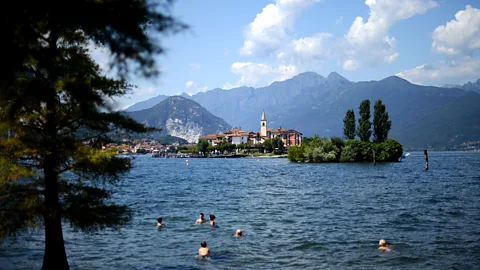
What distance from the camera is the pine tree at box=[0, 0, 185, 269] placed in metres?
12.3

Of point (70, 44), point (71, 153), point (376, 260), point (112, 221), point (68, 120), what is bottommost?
point (376, 260)

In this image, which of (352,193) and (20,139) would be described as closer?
(20,139)

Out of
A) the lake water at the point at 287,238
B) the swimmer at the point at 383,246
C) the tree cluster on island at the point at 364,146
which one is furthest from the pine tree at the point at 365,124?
the swimmer at the point at 383,246

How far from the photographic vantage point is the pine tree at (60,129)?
12336 millimetres

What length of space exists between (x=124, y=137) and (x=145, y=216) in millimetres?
21255

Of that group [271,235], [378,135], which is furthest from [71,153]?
[378,135]

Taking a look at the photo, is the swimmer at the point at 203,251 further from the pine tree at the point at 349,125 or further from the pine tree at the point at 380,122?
the pine tree at the point at 349,125

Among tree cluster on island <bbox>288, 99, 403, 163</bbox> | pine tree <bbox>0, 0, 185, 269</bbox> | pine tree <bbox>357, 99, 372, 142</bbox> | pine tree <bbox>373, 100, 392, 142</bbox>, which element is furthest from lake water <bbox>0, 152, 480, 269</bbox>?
pine tree <bbox>373, 100, 392, 142</bbox>

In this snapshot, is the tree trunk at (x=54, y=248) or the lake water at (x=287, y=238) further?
the lake water at (x=287, y=238)

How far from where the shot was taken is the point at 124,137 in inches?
578

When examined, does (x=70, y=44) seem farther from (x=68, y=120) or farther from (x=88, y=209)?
(x=88, y=209)

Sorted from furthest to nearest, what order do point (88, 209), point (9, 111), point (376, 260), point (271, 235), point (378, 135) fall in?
point (378, 135) → point (271, 235) → point (376, 260) → point (88, 209) → point (9, 111)

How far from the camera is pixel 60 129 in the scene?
46.2 feet

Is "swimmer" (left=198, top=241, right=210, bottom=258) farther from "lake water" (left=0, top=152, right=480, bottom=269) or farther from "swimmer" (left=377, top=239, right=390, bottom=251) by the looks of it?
"swimmer" (left=377, top=239, right=390, bottom=251)
